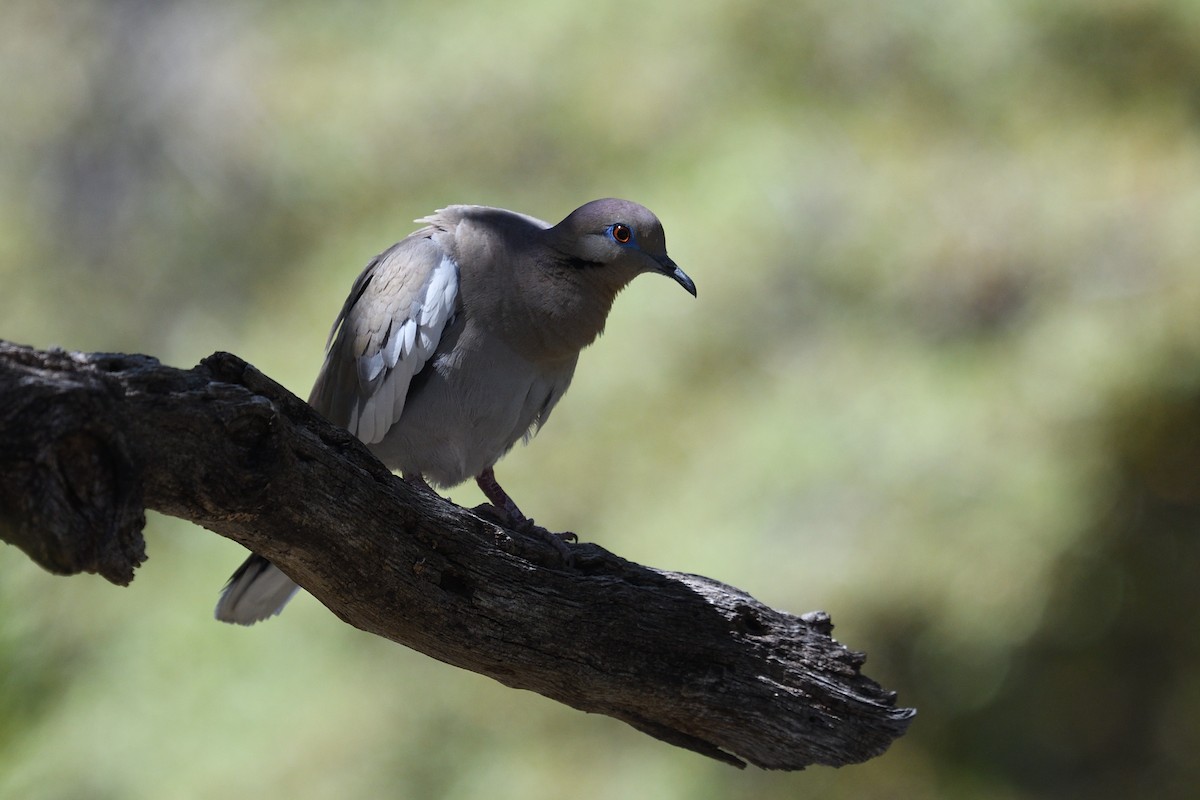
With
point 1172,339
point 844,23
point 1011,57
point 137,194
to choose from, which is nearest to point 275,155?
point 137,194

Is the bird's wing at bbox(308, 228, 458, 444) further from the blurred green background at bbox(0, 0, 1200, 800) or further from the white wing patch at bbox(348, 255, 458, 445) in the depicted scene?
the blurred green background at bbox(0, 0, 1200, 800)

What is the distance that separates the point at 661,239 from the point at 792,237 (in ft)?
11.8

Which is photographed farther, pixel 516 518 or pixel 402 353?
pixel 402 353

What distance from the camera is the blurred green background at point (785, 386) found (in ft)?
20.8

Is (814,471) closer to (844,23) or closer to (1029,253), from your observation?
(1029,253)

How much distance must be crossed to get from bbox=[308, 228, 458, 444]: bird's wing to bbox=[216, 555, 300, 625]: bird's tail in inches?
21.7

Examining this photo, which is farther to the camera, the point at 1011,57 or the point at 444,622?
the point at 1011,57

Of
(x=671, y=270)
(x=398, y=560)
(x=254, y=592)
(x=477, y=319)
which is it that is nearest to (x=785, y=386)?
(x=671, y=270)

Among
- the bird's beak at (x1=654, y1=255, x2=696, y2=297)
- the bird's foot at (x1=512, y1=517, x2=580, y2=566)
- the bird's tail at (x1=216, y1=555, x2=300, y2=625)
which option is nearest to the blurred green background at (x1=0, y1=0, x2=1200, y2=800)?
the bird's beak at (x1=654, y1=255, x2=696, y2=297)

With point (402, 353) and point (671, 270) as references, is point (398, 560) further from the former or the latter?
point (671, 270)

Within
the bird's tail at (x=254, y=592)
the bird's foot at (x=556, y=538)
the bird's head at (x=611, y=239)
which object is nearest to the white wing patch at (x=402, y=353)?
the bird's head at (x=611, y=239)

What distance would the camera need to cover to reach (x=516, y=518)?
3.50 meters

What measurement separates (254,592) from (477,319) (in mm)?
1113

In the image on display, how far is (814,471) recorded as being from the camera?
21.5 feet
